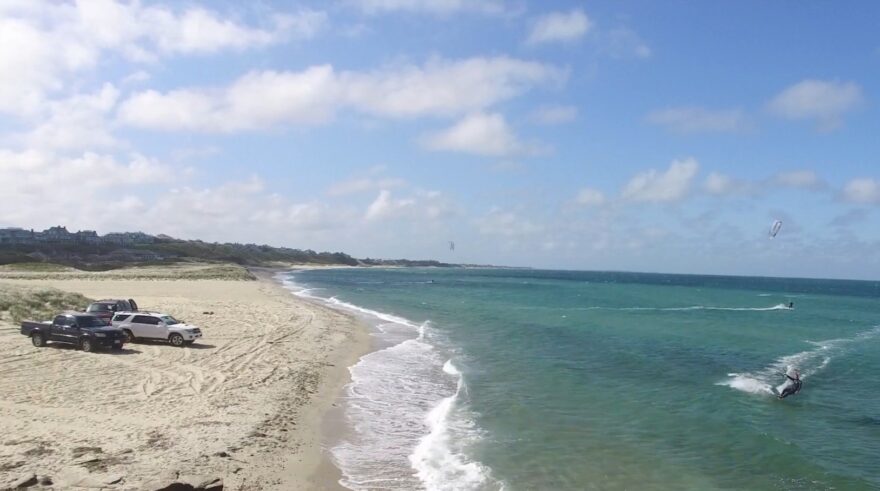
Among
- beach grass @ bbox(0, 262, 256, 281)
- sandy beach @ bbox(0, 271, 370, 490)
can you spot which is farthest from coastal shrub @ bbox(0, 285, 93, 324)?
beach grass @ bbox(0, 262, 256, 281)

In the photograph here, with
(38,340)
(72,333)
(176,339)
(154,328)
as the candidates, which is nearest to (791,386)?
(176,339)

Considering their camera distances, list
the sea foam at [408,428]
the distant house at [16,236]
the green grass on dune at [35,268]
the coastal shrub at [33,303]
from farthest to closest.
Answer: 1. the distant house at [16,236]
2. the green grass on dune at [35,268]
3. the coastal shrub at [33,303]
4. the sea foam at [408,428]

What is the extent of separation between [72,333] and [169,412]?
11.3 metres

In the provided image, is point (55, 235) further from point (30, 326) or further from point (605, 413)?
point (605, 413)

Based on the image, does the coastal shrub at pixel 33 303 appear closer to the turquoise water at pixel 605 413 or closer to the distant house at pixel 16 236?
the turquoise water at pixel 605 413

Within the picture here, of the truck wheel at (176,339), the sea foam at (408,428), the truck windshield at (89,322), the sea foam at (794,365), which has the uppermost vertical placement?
the truck windshield at (89,322)

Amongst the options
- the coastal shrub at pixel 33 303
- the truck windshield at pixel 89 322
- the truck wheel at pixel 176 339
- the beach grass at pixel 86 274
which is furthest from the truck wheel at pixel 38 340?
the beach grass at pixel 86 274

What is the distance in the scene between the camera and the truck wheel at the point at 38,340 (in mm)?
25391

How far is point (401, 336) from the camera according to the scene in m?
39.5

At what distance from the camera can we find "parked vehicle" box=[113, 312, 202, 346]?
28391 mm

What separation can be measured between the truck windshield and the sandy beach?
4.08 feet

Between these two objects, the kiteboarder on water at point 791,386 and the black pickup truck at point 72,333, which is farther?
the black pickup truck at point 72,333

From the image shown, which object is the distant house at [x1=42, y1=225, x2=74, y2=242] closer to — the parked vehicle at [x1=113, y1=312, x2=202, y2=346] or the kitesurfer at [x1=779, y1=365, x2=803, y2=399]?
the parked vehicle at [x1=113, y1=312, x2=202, y2=346]

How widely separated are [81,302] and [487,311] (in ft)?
115
